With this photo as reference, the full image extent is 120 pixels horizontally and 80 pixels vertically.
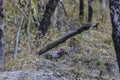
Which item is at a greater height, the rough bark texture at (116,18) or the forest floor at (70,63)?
the rough bark texture at (116,18)

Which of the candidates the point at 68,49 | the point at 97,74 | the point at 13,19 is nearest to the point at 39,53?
the point at 68,49

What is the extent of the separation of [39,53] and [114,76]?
1.84m

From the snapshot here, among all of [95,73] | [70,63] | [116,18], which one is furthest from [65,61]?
[116,18]

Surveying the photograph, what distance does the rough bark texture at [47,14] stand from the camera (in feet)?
31.2

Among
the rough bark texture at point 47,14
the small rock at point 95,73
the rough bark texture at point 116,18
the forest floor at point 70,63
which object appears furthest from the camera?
the rough bark texture at point 47,14

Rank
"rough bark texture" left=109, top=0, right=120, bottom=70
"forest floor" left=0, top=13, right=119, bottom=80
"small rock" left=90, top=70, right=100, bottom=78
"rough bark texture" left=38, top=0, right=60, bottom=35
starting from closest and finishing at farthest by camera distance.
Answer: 1. "rough bark texture" left=109, top=0, right=120, bottom=70
2. "forest floor" left=0, top=13, right=119, bottom=80
3. "small rock" left=90, top=70, right=100, bottom=78
4. "rough bark texture" left=38, top=0, right=60, bottom=35

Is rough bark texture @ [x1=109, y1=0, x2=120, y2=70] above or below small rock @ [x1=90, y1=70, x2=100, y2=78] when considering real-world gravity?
above

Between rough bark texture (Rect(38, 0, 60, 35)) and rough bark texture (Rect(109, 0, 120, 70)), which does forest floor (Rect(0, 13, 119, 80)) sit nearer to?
rough bark texture (Rect(38, 0, 60, 35))

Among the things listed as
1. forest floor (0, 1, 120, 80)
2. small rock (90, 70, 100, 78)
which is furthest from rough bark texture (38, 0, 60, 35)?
small rock (90, 70, 100, 78)

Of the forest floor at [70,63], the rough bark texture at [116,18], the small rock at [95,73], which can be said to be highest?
the rough bark texture at [116,18]

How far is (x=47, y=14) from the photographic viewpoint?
9688 mm

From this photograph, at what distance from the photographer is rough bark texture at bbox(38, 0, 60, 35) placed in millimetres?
9500

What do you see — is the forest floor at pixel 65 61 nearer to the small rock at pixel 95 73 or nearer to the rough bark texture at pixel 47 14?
the small rock at pixel 95 73

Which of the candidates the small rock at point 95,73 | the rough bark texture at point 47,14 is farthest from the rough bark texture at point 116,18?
the rough bark texture at point 47,14
